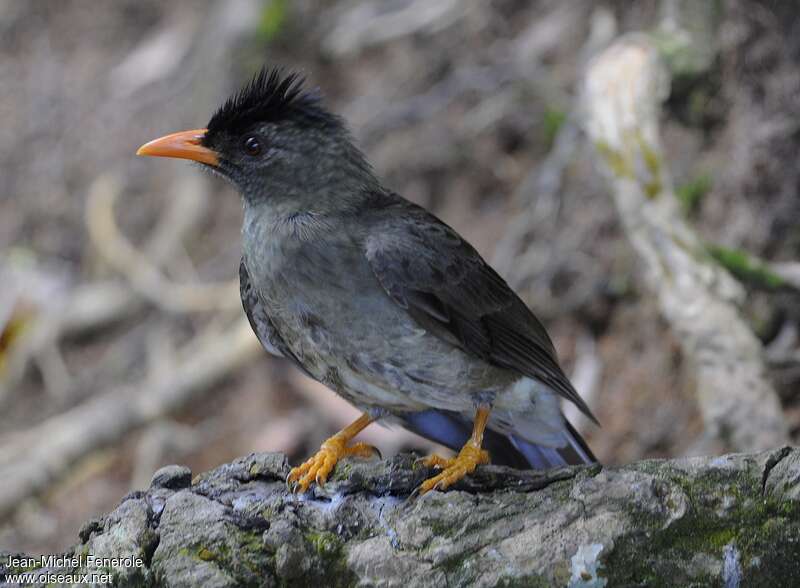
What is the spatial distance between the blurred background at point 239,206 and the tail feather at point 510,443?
95cm

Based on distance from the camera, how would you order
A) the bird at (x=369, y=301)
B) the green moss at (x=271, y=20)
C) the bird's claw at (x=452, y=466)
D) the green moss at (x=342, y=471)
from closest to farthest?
the bird's claw at (x=452, y=466), the green moss at (x=342, y=471), the bird at (x=369, y=301), the green moss at (x=271, y=20)

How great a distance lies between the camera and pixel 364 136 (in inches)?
311

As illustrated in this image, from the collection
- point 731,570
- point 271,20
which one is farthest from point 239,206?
point 731,570

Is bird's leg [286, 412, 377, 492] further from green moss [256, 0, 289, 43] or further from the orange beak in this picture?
green moss [256, 0, 289, 43]

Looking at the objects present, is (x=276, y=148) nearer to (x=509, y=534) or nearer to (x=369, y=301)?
(x=369, y=301)

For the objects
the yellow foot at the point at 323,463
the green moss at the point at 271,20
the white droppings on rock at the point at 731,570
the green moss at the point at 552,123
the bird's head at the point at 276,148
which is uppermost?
the green moss at the point at 271,20

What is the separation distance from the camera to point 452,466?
3635 millimetres

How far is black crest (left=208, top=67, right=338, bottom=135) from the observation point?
4.36 metres

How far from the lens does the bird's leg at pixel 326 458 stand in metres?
3.46

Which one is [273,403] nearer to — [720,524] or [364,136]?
[364,136]

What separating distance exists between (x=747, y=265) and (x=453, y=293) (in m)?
1.44

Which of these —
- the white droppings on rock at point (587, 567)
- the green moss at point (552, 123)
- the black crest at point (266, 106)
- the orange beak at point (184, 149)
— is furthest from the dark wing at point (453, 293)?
the green moss at point (552, 123)

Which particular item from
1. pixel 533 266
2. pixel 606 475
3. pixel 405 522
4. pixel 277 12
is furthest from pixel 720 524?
pixel 277 12

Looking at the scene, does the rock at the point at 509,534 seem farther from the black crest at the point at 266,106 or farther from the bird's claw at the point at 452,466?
the black crest at the point at 266,106
